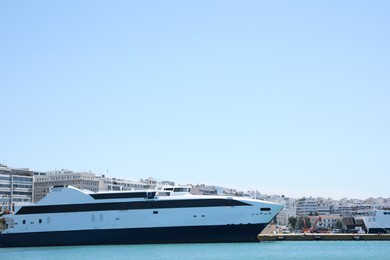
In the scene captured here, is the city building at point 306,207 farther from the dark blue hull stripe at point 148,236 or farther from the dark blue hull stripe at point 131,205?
the dark blue hull stripe at point 131,205

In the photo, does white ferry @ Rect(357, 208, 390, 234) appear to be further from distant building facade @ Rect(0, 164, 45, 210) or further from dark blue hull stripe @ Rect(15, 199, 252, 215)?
distant building facade @ Rect(0, 164, 45, 210)

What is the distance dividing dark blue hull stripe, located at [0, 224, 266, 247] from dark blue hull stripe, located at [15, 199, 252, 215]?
170 centimetres

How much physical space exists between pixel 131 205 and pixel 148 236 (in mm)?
2794

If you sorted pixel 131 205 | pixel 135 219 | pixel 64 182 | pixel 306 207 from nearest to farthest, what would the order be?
pixel 135 219 → pixel 131 205 → pixel 64 182 → pixel 306 207

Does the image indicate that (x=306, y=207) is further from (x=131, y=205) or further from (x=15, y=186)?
(x=131, y=205)

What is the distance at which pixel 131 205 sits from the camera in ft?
158

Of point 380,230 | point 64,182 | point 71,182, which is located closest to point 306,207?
point 380,230

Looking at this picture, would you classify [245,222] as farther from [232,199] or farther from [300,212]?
[300,212]

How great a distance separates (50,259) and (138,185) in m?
68.7

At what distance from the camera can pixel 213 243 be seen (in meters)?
46.8

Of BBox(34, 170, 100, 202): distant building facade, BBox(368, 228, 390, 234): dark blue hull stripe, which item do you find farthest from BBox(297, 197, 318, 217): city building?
BBox(34, 170, 100, 202): distant building facade

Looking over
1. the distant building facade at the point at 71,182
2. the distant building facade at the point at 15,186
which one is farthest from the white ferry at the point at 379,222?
the distant building facade at the point at 15,186

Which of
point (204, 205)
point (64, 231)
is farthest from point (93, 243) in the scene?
point (204, 205)

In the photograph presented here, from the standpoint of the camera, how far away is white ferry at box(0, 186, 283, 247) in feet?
153
